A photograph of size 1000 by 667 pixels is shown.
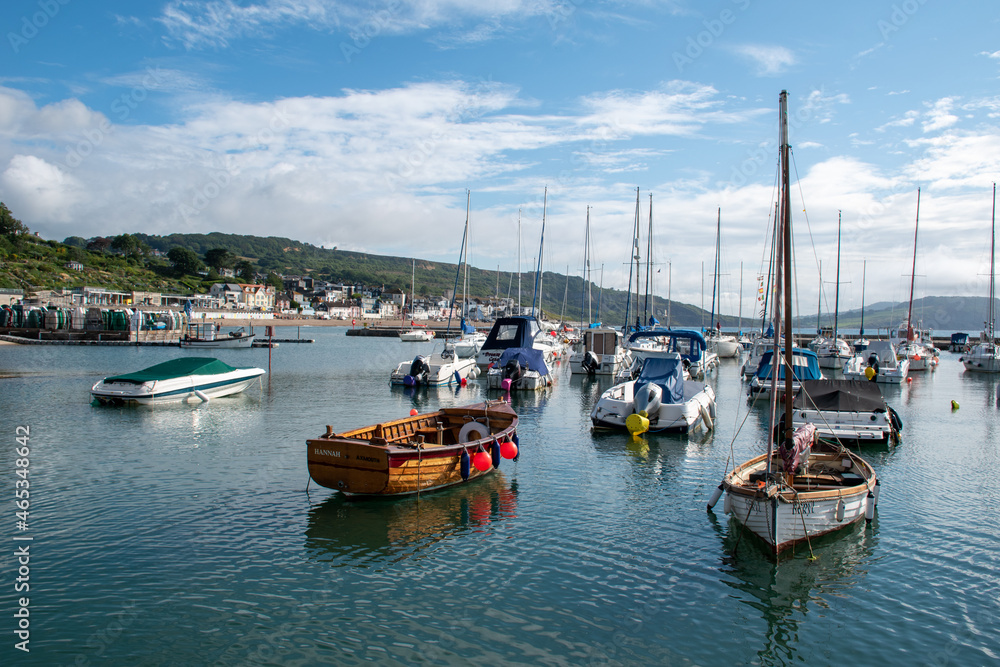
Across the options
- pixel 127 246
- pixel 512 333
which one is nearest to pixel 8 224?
pixel 127 246

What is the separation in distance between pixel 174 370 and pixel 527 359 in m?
21.6

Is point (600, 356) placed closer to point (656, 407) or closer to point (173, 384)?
point (656, 407)

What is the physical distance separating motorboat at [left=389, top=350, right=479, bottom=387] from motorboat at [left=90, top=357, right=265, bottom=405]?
10200mm

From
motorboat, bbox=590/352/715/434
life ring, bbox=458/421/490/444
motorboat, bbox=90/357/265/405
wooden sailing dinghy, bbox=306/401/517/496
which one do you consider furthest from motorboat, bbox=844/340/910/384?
motorboat, bbox=90/357/265/405

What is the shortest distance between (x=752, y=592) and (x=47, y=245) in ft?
594

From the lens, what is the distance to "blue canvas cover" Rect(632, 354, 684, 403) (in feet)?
91.5

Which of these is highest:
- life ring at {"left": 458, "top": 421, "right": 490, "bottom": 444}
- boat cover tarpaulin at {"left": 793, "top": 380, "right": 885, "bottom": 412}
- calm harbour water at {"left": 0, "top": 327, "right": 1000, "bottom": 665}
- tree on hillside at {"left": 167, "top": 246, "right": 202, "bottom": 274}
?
tree on hillside at {"left": 167, "top": 246, "right": 202, "bottom": 274}

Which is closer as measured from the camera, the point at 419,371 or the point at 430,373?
the point at 419,371

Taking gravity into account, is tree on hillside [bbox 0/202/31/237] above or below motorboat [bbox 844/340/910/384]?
above

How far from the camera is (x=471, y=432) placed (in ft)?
65.1

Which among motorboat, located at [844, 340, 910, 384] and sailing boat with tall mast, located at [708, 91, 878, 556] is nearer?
sailing boat with tall mast, located at [708, 91, 878, 556]

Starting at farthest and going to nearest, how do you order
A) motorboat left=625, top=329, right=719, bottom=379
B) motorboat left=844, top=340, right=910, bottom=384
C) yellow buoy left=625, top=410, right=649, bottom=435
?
motorboat left=844, top=340, right=910, bottom=384, motorboat left=625, top=329, right=719, bottom=379, yellow buoy left=625, top=410, right=649, bottom=435

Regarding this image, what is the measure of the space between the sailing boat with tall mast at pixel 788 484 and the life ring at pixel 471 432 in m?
7.30

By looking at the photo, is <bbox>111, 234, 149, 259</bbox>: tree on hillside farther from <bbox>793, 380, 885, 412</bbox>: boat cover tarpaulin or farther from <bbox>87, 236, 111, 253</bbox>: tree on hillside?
<bbox>793, 380, 885, 412</bbox>: boat cover tarpaulin
